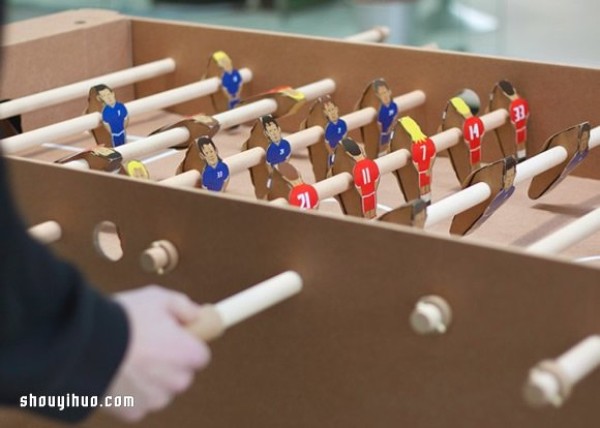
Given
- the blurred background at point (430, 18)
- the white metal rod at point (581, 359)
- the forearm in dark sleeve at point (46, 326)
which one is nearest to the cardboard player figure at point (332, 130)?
the white metal rod at point (581, 359)

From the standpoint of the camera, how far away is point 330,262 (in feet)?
4.02

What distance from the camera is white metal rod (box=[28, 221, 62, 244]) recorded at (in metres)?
1.41

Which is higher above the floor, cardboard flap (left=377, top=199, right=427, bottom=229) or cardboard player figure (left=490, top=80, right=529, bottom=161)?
cardboard flap (left=377, top=199, right=427, bottom=229)

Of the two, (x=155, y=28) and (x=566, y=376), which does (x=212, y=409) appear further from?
(x=155, y=28)

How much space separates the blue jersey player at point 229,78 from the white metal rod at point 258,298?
2.63 feet

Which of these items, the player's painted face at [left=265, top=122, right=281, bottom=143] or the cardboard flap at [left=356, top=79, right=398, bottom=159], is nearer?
the player's painted face at [left=265, top=122, right=281, bottom=143]

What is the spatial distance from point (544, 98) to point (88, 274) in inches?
28.3

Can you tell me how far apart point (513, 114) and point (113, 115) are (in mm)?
561

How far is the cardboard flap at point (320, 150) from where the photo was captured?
174 centimetres

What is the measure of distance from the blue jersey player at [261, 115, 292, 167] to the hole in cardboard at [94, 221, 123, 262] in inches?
9.1

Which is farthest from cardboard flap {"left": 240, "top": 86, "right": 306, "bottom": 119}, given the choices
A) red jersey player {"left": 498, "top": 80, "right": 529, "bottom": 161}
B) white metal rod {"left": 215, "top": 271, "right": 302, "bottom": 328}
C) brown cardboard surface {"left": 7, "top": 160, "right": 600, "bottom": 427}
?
white metal rod {"left": 215, "top": 271, "right": 302, "bottom": 328}

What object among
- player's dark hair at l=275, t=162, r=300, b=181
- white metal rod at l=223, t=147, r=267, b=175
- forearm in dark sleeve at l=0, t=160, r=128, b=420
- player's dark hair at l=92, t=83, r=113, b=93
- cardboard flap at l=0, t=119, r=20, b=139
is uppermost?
forearm in dark sleeve at l=0, t=160, r=128, b=420

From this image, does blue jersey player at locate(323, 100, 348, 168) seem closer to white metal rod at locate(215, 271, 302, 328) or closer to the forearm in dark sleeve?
white metal rod at locate(215, 271, 302, 328)

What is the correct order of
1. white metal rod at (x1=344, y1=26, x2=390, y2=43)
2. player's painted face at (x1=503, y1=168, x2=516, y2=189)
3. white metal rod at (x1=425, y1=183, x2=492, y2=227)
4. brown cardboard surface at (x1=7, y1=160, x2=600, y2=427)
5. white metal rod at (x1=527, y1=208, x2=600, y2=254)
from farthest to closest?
white metal rod at (x1=344, y1=26, x2=390, y2=43), player's painted face at (x1=503, y1=168, x2=516, y2=189), white metal rod at (x1=425, y1=183, x2=492, y2=227), white metal rod at (x1=527, y1=208, x2=600, y2=254), brown cardboard surface at (x1=7, y1=160, x2=600, y2=427)
